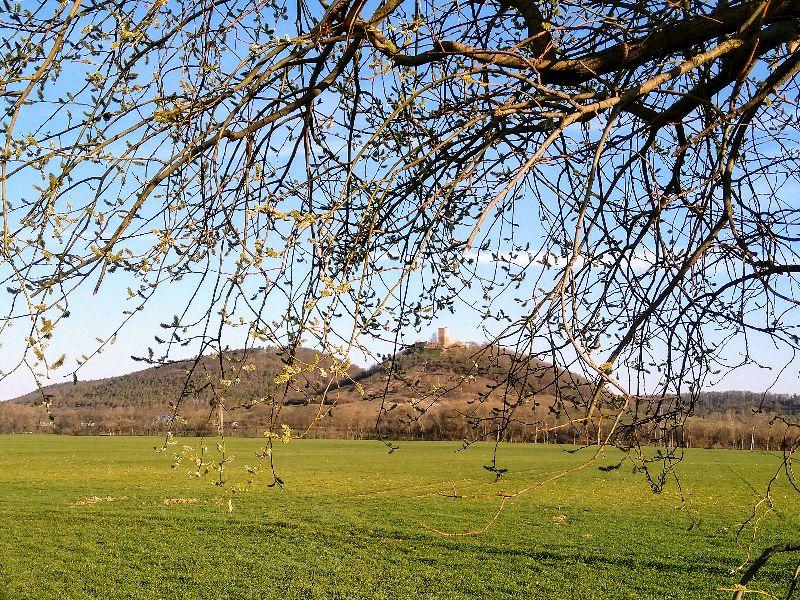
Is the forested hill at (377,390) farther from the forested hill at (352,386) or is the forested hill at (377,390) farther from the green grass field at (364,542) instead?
the green grass field at (364,542)

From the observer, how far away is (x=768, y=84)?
298cm

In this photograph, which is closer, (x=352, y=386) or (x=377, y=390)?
(x=352, y=386)

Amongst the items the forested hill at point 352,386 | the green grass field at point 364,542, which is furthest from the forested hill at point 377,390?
the green grass field at point 364,542

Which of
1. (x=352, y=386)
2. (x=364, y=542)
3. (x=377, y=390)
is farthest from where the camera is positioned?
(x=364, y=542)

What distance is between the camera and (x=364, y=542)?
24.5 metres

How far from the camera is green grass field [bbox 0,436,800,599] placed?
18.6 m

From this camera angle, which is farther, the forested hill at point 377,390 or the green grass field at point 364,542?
the green grass field at point 364,542

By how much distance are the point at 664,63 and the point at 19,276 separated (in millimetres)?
2372

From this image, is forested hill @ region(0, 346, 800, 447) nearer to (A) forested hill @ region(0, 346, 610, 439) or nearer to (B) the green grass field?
(A) forested hill @ region(0, 346, 610, 439)

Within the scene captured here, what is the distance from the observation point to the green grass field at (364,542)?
18.6 m

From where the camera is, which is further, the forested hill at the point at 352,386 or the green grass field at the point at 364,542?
the green grass field at the point at 364,542

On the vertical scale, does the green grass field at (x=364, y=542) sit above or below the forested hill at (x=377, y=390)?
below

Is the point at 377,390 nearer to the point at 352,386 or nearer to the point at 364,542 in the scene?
the point at 352,386

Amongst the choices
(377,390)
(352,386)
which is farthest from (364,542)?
(352,386)
